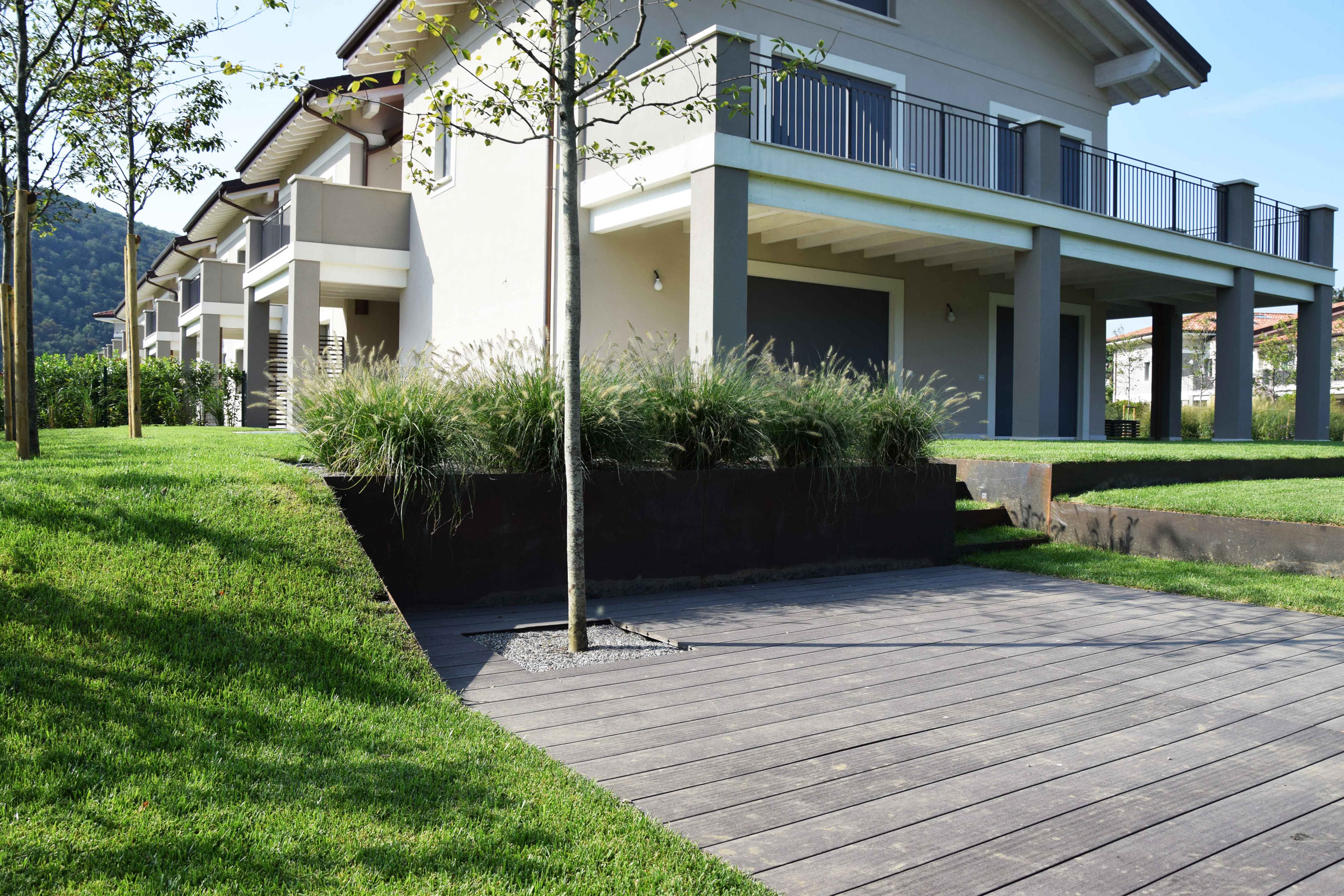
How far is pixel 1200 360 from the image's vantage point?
47156mm

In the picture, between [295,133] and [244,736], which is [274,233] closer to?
[295,133]

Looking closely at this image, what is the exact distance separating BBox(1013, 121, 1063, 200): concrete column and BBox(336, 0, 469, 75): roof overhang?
7.60 m

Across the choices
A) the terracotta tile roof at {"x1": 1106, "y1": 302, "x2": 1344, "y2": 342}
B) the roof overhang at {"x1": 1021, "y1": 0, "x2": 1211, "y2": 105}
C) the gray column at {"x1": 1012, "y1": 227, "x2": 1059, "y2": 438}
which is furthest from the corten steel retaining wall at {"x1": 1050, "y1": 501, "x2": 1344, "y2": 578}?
the terracotta tile roof at {"x1": 1106, "y1": 302, "x2": 1344, "y2": 342}

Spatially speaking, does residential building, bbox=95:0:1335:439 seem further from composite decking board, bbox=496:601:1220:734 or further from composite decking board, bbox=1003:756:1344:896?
composite decking board, bbox=1003:756:1344:896

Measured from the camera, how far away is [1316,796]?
2.73 metres

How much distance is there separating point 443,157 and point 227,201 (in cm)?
975

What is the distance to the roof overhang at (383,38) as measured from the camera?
12117mm

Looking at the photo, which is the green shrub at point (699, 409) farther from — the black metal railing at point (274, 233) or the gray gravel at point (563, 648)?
the black metal railing at point (274, 233)

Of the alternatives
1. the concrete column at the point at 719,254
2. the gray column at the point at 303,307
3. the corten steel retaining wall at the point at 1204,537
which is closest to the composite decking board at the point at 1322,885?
the corten steel retaining wall at the point at 1204,537

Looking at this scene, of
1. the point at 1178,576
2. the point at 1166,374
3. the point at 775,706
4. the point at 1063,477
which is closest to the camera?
the point at 775,706

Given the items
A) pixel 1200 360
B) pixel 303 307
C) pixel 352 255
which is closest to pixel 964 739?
pixel 303 307

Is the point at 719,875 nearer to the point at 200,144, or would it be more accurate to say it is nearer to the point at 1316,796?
the point at 1316,796

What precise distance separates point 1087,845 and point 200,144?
11915 mm

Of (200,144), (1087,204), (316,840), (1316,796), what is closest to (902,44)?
(1087,204)
